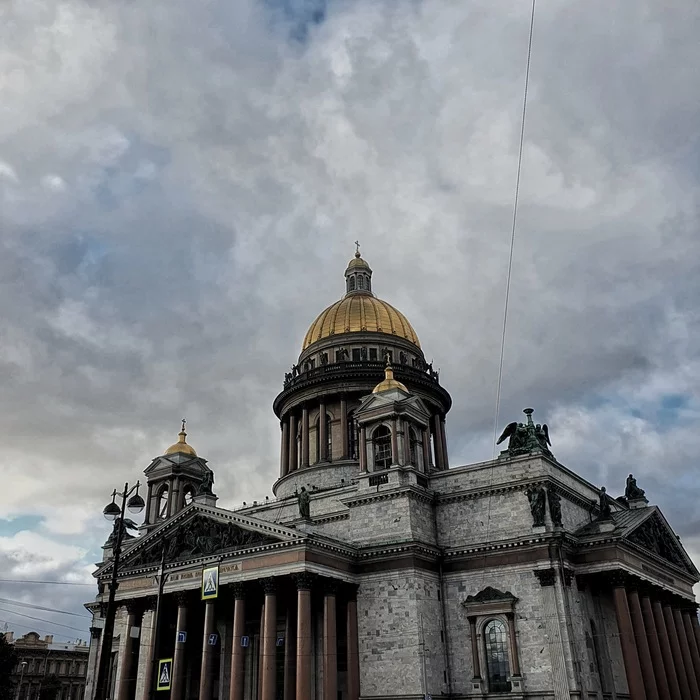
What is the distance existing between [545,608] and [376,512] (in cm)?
969

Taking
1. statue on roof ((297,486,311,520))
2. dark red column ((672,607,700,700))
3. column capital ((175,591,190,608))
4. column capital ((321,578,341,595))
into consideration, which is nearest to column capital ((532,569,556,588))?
column capital ((321,578,341,595))

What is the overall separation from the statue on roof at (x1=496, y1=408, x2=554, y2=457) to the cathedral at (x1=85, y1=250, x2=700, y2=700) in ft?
0.36

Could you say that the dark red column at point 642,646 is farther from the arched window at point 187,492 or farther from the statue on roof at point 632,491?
the arched window at point 187,492

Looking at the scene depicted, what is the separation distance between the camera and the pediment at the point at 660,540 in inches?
1585

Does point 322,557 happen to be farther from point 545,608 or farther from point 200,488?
point 200,488

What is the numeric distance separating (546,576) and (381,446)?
11.7 m

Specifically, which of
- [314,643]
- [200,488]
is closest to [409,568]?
[314,643]

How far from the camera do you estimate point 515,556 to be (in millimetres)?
36344

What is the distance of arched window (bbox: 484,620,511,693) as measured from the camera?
1375 inches

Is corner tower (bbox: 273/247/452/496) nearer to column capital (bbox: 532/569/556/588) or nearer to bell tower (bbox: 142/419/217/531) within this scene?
bell tower (bbox: 142/419/217/531)

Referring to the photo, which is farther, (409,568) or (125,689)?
(125,689)

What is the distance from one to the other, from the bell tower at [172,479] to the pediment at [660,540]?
2692 centimetres

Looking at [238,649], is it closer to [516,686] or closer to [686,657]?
[516,686]

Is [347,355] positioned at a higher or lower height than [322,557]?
higher
